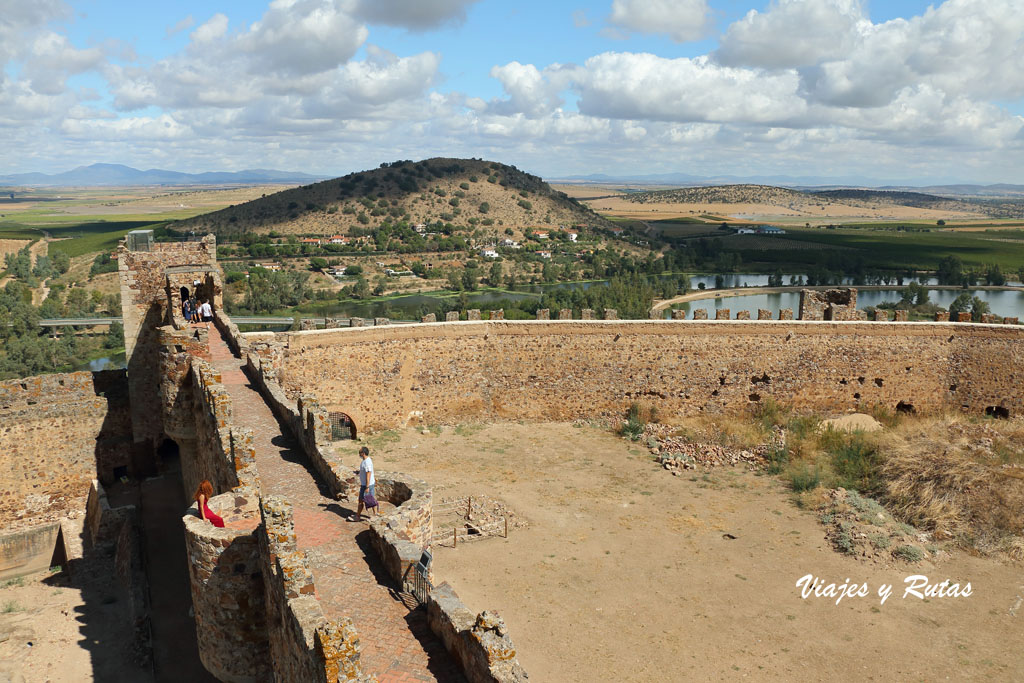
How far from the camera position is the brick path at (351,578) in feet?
19.2

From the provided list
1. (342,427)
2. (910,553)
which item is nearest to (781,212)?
(342,427)

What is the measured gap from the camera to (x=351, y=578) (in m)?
6.95

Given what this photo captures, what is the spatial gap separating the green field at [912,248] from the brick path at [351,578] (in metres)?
63.8

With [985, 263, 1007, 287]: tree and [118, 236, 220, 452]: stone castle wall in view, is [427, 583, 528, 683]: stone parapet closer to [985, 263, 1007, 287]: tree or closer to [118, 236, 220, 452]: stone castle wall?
[118, 236, 220, 452]: stone castle wall

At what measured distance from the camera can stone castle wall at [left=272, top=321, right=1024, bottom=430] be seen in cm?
2080

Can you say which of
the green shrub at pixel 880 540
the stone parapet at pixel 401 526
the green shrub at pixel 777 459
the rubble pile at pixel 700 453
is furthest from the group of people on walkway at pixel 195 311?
the green shrub at pixel 880 540

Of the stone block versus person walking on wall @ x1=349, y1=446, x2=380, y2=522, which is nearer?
person walking on wall @ x1=349, y1=446, x2=380, y2=522

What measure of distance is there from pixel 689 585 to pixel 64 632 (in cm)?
1095

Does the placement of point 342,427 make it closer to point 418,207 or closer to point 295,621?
point 295,621

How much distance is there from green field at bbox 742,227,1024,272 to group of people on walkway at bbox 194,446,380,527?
63.8 meters

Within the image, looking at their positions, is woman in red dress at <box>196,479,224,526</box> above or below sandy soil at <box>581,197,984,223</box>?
below

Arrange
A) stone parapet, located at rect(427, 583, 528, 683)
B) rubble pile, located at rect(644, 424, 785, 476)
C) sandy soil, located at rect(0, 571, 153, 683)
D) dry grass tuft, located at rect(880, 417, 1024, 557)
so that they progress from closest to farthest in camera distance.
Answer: stone parapet, located at rect(427, 583, 528, 683), sandy soil, located at rect(0, 571, 153, 683), dry grass tuft, located at rect(880, 417, 1024, 557), rubble pile, located at rect(644, 424, 785, 476)

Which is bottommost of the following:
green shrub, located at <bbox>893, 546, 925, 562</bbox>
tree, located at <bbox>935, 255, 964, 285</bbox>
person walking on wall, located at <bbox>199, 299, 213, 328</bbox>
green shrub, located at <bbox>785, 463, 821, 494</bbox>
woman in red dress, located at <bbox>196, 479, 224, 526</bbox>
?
green shrub, located at <bbox>893, 546, 925, 562</bbox>

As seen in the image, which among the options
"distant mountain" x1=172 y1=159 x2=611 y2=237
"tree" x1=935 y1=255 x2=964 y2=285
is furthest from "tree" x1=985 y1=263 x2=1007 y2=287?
"distant mountain" x1=172 y1=159 x2=611 y2=237
